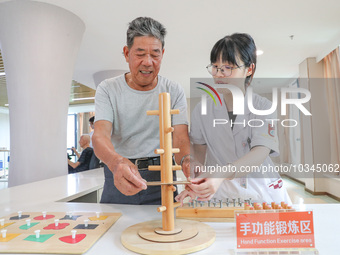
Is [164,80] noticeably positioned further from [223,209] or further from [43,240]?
[43,240]

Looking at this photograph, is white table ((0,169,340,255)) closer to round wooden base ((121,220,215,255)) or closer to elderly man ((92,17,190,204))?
round wooden base ((121,220,215,255))

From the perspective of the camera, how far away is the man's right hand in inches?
30.3

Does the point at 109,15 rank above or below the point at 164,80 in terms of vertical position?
above

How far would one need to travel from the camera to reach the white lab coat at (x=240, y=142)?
0.67 m

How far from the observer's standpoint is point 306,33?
409cm

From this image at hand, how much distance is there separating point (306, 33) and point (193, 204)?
4.04m

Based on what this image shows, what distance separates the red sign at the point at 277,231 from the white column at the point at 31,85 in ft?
9.44

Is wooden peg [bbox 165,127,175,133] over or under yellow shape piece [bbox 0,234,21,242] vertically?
over

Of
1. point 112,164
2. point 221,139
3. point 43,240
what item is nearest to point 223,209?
point 221,139

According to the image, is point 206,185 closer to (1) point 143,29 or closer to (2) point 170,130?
(2) point 170,130

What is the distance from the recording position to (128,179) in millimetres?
783

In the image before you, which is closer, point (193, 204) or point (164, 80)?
point (193, 204)

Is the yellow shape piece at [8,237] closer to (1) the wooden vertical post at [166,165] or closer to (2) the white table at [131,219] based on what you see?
(2) the white table at [131,219]

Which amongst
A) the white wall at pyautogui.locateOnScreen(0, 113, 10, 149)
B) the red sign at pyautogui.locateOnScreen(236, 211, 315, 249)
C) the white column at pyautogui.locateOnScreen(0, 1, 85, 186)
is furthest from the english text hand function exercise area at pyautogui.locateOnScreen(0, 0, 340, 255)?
the white wall at pyautogui.locateOnScreen(0, 113, 10, 149)
